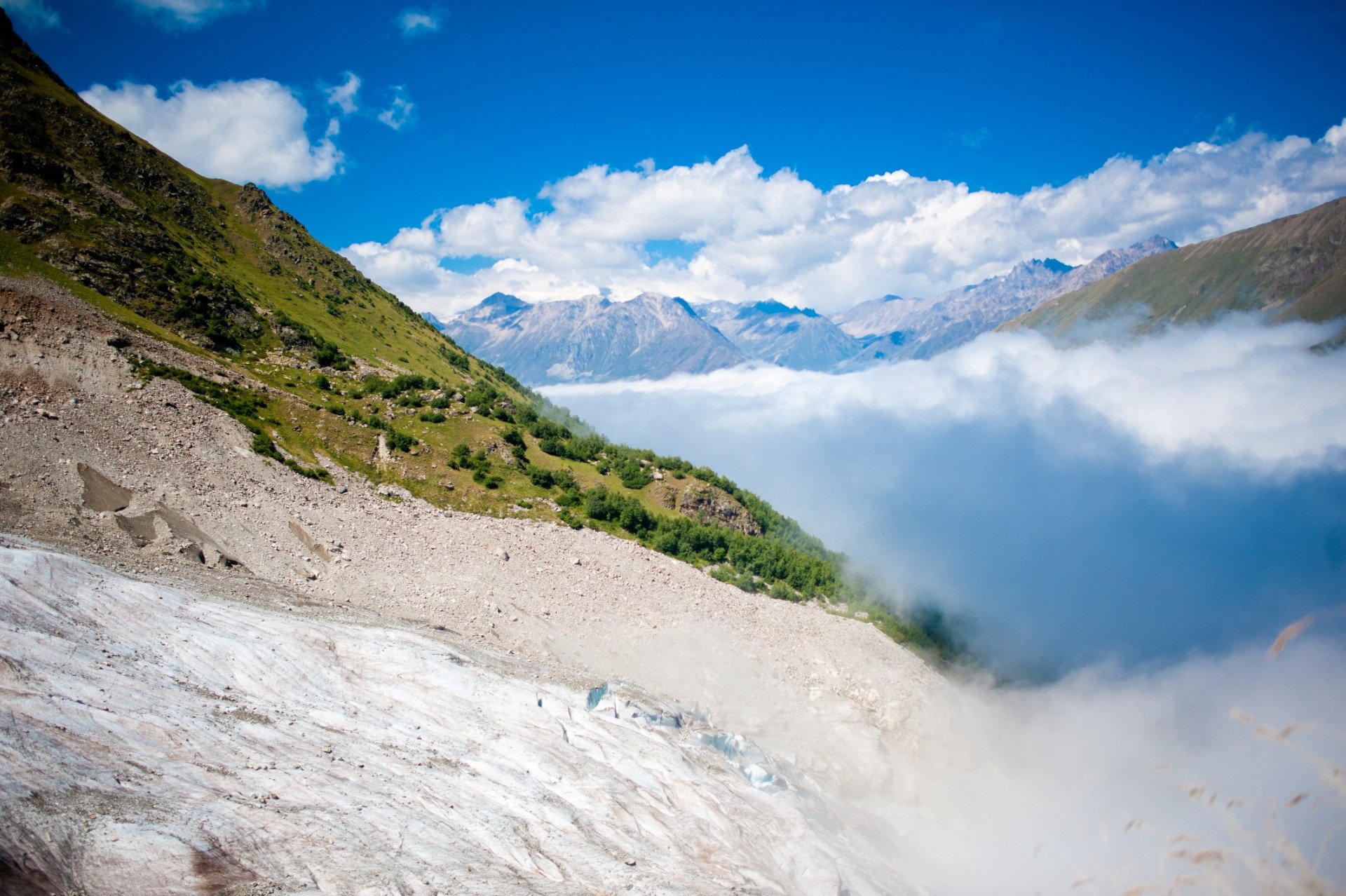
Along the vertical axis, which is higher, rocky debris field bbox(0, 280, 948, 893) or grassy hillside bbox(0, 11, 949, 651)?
grassy hillside bbox(0, 11, 949, 651)

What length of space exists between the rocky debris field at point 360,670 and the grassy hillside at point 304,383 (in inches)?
146

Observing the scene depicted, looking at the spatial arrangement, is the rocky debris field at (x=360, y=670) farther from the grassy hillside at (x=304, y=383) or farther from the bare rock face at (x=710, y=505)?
the bare rock face at (x=710, y=505)

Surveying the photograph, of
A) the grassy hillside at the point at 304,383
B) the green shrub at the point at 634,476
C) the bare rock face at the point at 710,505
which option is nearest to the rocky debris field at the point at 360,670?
the grassy hillside at the point at 304,383

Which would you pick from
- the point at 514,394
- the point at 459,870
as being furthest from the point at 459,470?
the point at 514,394

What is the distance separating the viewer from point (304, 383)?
50.8 metres

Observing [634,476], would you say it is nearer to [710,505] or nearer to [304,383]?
[710,505]

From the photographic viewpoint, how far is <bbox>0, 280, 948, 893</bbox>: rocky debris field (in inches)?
449

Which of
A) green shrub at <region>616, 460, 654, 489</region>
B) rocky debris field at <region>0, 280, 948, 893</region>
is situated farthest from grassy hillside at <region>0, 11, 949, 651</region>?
rocky debris field at <region>0, 280, 948, 893</region>

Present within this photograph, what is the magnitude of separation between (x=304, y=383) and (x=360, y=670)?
133 ft

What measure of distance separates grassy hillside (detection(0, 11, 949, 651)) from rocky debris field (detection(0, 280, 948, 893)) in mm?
3721

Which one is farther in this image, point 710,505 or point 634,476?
point 710,505

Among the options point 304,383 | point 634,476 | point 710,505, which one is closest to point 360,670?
point 634,476

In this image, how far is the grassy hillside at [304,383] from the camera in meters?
42.9

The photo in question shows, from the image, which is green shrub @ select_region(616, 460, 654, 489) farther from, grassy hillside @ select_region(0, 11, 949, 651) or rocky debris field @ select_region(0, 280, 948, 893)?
rocky debris field @ select_region(0, 280, 948, 893)
